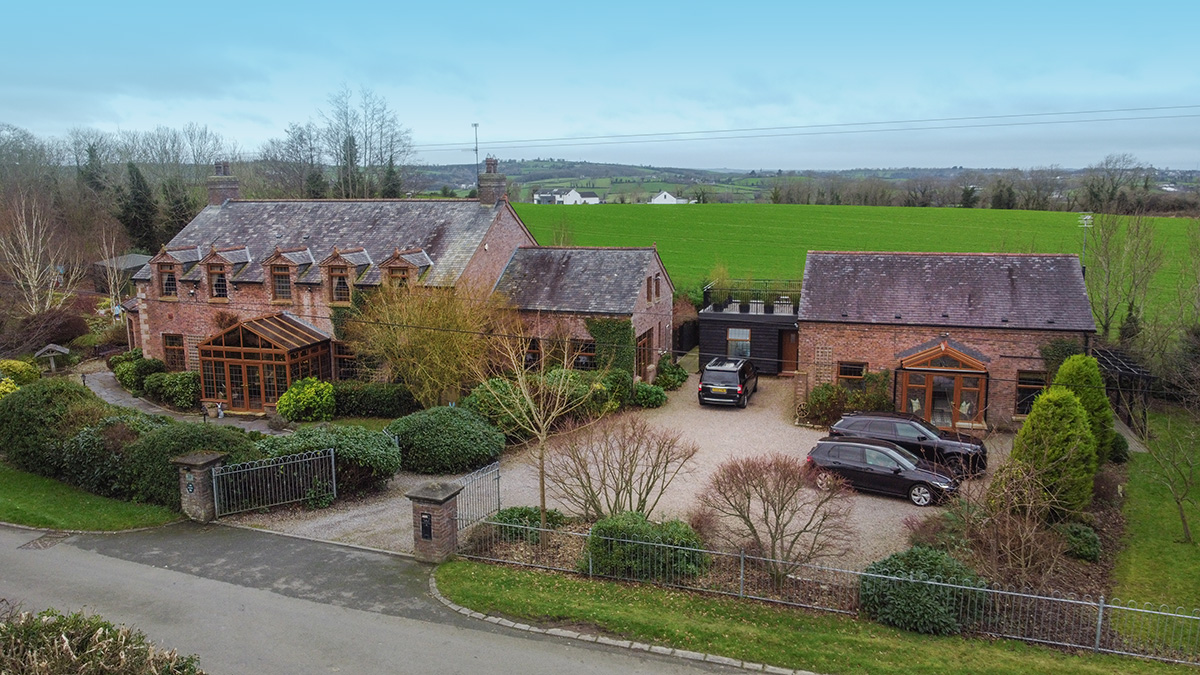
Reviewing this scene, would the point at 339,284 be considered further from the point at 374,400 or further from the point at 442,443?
the point at 442,443

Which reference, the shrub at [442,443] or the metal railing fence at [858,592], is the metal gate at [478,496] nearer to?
the metal railing fence at [858,592]

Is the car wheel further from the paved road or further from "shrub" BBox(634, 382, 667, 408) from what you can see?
"shrub" BBox(634, 382, 667, 408)

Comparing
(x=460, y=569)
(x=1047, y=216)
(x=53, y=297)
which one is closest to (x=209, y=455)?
(x=460, y=569)

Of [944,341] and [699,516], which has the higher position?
[944,341]

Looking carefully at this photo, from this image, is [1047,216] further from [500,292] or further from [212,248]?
[212,248]

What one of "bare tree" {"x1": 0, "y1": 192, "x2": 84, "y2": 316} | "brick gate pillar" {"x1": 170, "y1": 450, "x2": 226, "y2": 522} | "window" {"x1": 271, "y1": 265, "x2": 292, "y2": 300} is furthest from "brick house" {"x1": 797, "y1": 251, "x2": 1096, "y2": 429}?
"bare tree" {"x1": 0, "y1": 192, "x2": 84, "y2": 316}
